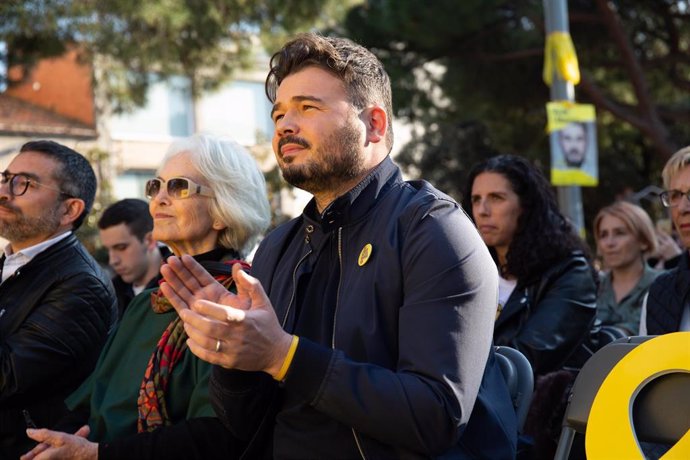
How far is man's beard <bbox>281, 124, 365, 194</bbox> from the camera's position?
2527 mm

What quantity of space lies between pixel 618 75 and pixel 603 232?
12.0 m

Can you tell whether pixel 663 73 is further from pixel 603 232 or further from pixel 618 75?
pixel 603 232

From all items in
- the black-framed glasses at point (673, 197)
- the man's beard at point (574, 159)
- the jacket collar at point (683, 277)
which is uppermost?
the man's beard at point (574, 159)

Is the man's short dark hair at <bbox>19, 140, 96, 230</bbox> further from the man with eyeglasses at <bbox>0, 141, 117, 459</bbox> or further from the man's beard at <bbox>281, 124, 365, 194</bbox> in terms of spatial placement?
the man's beard at <bbox>281, 124, 365, 194</bbox>

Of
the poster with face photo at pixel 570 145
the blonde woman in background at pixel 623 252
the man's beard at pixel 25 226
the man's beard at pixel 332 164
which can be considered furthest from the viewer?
the poster with face photo at pixel 570 145

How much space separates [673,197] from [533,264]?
712mm

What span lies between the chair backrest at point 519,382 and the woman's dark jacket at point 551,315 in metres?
0.95

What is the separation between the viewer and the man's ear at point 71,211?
4.21m

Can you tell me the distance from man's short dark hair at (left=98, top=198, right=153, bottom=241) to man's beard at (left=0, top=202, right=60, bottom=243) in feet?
7.27

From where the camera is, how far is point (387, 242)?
93.0 inches

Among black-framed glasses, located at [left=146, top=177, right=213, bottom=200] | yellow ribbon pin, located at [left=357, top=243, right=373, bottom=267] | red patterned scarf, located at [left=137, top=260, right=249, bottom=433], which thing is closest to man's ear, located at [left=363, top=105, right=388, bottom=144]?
yellow ribbon pin, located at [left=357, top=243, right=373, bottom=267]

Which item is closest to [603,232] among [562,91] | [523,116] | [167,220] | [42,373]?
[562,91]

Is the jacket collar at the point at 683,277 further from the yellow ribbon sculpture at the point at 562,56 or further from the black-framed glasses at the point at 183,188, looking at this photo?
the yellow ribbon sculpture at the point at 562,56

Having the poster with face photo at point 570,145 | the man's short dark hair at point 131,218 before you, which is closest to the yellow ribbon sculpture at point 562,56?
the poster with face photo at point 570,145
